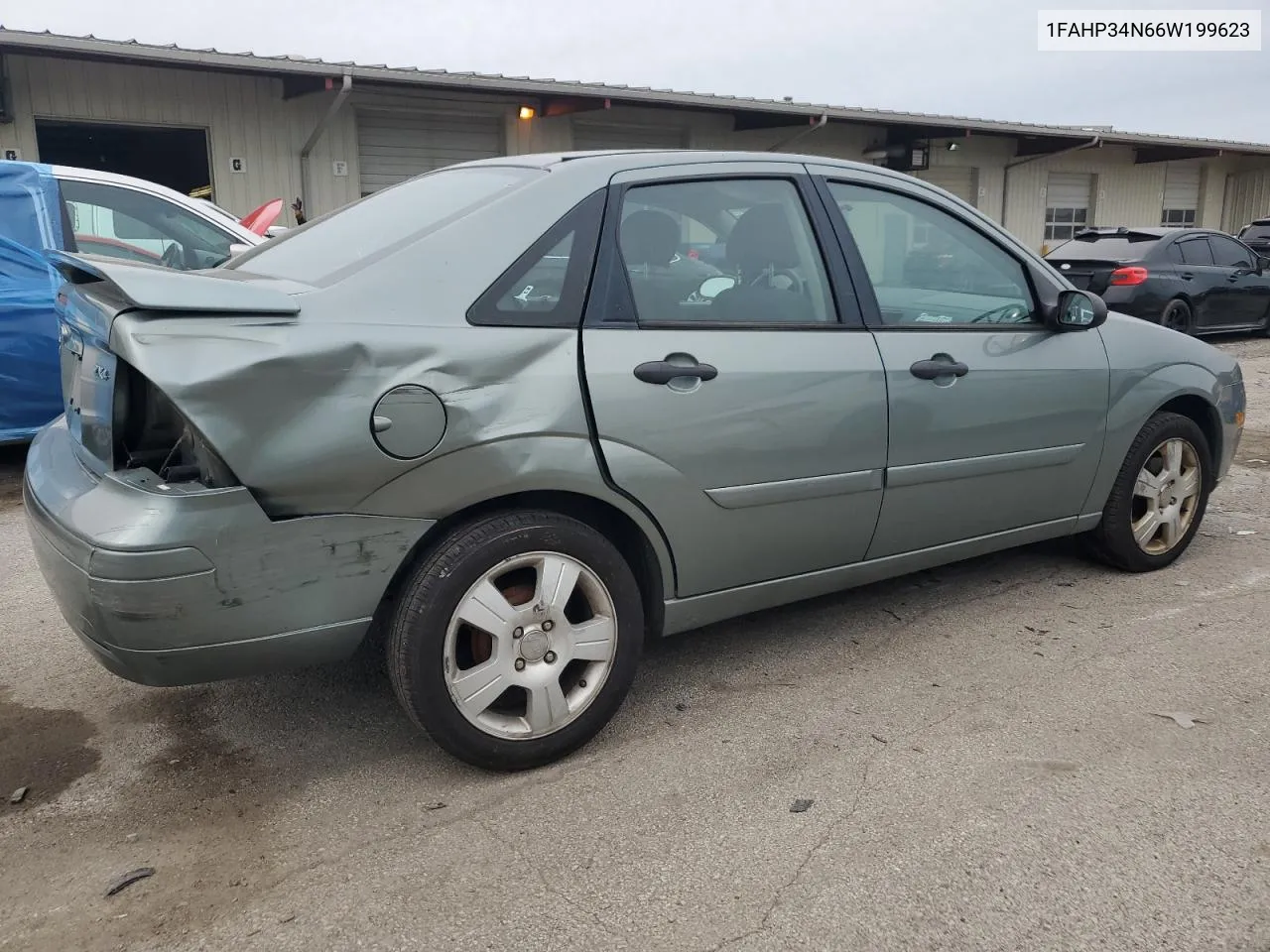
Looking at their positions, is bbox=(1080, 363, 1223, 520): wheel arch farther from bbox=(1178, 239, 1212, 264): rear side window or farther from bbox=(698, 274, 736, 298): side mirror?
bbox=(1178, 239, 1212, 264): rear side window

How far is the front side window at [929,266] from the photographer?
3.38 m

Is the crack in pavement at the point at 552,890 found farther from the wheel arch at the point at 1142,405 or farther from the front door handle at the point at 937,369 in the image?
the wheel arch at the point at 1142,405

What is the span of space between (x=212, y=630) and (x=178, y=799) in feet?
1.95

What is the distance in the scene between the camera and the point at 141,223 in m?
6.63

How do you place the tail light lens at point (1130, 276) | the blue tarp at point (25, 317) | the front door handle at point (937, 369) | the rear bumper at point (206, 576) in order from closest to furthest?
the rear bumper at point (206, 576) < the front door handle at point (937, 369) < the blue tarp at point (25, 317) < the tail light lens at point (1130, 276)

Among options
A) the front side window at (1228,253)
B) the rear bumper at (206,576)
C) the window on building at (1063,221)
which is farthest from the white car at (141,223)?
the window on building at (1063,221)

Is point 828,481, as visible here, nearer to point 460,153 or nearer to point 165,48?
point 165,48

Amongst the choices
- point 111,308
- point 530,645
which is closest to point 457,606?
point 530,645

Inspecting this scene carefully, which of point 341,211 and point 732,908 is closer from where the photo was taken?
point 732,908

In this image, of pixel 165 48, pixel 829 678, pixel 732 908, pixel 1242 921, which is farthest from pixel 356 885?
pixel 165 48

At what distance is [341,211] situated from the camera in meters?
3.43

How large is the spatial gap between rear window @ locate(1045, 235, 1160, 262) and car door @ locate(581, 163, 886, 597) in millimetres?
9992

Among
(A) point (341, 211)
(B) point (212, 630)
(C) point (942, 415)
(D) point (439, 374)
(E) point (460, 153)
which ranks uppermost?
(E) point (460, 153)

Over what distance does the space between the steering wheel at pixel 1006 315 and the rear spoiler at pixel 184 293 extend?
7.81 feet
